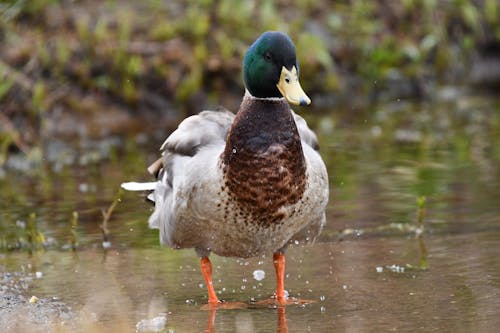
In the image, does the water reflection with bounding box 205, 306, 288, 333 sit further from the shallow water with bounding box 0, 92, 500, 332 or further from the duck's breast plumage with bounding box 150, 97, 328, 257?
the duck's breast plumage with bounding box 150, 97, 328, 257

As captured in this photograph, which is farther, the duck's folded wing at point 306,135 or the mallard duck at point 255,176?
the duck's folded wing at point 306,135

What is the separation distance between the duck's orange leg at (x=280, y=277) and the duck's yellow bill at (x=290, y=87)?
3.28 feet

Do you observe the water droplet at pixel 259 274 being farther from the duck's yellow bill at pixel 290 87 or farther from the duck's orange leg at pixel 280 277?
the duck's yellow bill at pixel 290 87

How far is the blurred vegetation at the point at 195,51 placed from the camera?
11.4 m

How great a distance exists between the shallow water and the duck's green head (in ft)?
3.44

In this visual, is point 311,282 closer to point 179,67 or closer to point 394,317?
point 394,317

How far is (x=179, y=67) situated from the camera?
12242 mm

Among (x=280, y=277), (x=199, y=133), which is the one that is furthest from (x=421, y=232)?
(x=199, y=133)

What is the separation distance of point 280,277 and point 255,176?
74 centimetres

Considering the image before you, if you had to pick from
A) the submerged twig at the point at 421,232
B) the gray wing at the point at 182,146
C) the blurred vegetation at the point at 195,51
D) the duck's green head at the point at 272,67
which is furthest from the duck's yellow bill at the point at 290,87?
the blurred vegetation at the point at 195,51

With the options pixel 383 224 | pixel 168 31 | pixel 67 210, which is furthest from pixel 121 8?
pixel 383 224

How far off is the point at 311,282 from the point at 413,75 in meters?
8.34

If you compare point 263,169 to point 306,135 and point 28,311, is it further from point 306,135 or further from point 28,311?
point 28,311

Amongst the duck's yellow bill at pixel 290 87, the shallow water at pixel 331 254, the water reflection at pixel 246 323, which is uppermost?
the duck's yellow bill at pixel 290 87
